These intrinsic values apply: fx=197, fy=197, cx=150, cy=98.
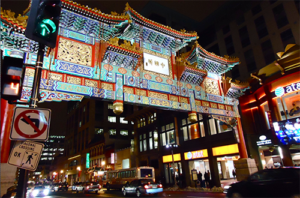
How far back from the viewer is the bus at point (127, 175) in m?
25.0

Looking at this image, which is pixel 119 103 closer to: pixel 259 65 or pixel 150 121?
pixel 150 121

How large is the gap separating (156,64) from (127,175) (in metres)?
19.1

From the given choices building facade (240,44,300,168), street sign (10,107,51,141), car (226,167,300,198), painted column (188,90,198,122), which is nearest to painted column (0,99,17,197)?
street sign (10,107,51,141)

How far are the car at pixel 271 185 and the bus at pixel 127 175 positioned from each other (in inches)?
708

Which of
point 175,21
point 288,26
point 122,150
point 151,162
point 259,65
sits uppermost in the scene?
point 175,21

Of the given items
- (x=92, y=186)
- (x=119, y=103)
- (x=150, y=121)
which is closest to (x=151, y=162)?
(x=150, y=121)

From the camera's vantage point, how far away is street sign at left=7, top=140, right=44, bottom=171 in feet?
11.9

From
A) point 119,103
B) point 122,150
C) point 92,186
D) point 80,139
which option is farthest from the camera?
point 80,139

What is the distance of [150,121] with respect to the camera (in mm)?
35500

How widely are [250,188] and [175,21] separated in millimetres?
44103

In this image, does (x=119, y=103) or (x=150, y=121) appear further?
(x=150, y=121)

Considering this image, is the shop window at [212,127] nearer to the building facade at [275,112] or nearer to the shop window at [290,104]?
the building facade at [275,112]

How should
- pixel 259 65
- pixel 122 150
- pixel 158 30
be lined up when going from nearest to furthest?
pixel 158 30 → pixel 259 65 → pixel 122 150

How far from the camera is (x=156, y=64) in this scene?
13273 mm
